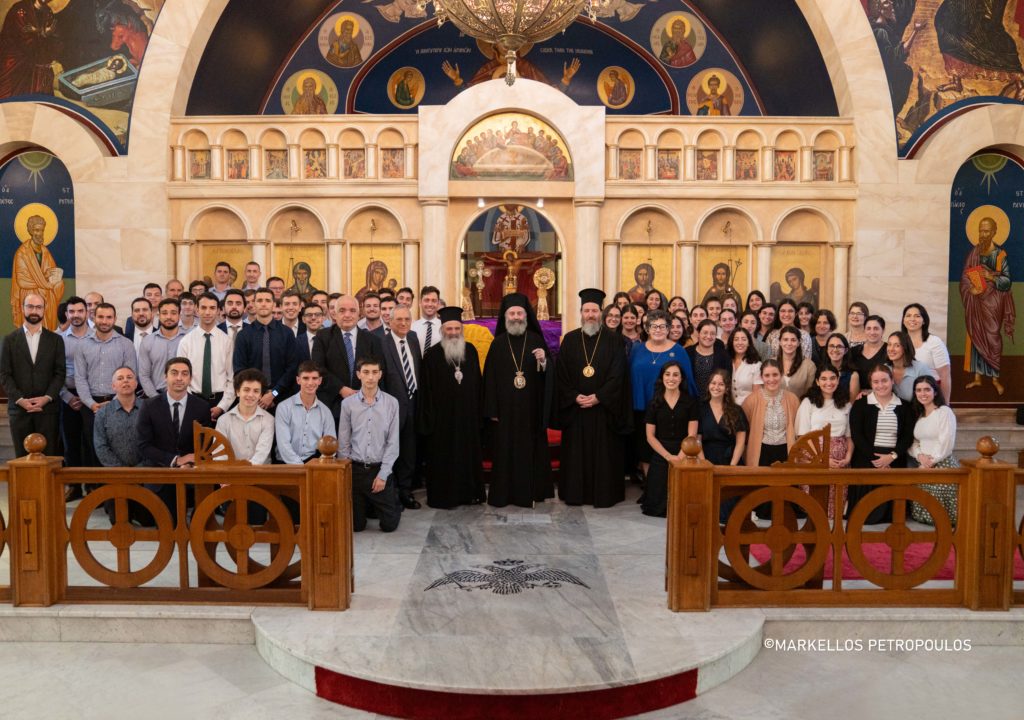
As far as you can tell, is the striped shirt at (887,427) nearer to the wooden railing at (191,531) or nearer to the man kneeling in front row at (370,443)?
the man kneeling in front row at (370,443)

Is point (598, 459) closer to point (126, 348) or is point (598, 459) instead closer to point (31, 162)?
point (126, 348)

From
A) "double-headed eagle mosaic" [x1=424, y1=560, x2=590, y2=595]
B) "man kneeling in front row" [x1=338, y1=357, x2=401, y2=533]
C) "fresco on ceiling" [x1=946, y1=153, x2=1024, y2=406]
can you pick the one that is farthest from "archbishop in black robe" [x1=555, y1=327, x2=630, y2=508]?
"fresco on ceiling" [x1=946, y1=153, x2=1024, y2=406]

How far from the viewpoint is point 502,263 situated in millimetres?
11102

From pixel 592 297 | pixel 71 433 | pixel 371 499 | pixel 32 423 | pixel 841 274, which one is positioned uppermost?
pixel 841 274

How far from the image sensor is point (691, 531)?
4.74 metres

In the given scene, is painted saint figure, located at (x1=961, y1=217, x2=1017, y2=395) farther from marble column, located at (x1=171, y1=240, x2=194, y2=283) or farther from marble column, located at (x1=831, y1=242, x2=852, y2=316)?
marble column, located at (x1=171, y1=240, x2=194, y2=283)

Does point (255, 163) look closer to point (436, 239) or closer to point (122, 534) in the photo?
point (436, 239)

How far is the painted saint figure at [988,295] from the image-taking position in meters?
11.1

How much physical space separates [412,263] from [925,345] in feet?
20.0

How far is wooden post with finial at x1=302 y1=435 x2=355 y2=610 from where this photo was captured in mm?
4715

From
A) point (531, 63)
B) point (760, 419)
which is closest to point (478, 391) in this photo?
point (760, 419)

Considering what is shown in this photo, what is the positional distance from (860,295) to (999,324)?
194 centimetres

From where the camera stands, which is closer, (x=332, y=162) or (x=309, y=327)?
Answer: (x=309, y=327)

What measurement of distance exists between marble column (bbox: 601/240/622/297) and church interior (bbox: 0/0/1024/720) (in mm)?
28
